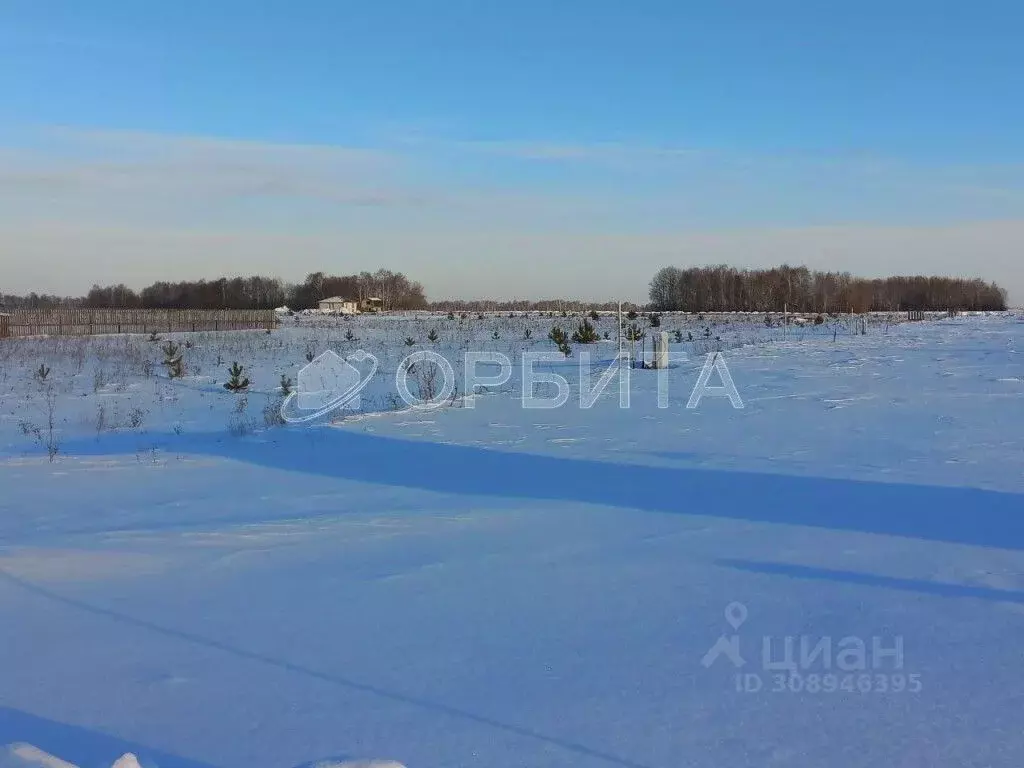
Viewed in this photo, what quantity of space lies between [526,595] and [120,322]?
4275 cm

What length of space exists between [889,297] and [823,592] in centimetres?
A: 10002

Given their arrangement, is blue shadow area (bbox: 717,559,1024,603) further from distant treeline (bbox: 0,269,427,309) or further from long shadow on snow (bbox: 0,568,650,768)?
distant treeline (bbox: 0,269,427,309)

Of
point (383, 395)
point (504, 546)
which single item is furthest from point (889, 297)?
point (504, 546)

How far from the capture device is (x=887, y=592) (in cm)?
411

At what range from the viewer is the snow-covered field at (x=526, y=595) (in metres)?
2.88

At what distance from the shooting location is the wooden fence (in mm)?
37375

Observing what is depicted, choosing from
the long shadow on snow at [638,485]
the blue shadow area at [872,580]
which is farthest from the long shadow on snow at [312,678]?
the long shadow on snow at [638,485]

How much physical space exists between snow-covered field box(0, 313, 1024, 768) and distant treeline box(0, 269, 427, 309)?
8280cm

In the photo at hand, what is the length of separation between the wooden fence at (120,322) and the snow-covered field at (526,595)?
32342 millimetres

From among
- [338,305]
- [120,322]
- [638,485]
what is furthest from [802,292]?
[638,485]

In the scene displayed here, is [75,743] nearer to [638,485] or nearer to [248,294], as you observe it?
[638,485]

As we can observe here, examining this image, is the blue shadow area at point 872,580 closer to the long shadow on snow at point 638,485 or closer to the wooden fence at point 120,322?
the long shadow on snow at point 638,485

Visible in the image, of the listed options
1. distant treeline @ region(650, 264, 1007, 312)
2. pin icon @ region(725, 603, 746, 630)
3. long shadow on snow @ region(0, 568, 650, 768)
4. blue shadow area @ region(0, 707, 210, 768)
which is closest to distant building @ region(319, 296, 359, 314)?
distant treeline @ region(650, 264, 1007, 312)

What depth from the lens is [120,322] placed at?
41844 millimetres
